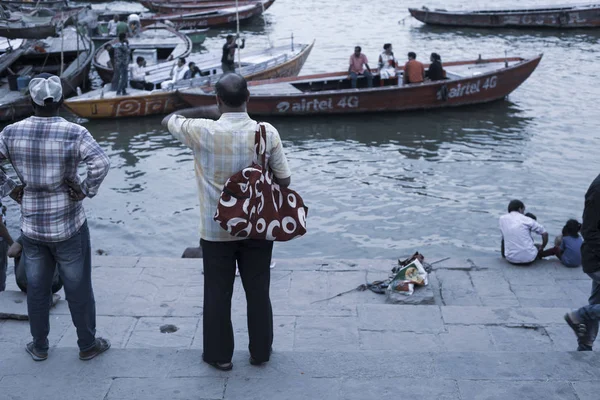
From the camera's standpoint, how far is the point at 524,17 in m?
29.5

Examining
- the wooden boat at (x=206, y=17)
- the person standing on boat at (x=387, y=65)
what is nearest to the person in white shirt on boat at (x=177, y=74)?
the person standing on boat at (x=387, y=65)

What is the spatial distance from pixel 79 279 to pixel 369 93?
42.1 feet

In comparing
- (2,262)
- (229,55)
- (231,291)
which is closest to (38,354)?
(231,291)

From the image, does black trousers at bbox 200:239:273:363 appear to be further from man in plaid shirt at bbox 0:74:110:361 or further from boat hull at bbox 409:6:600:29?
boat hull at bbox 409:6:600:29

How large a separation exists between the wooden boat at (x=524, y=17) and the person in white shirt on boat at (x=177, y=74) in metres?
15.4

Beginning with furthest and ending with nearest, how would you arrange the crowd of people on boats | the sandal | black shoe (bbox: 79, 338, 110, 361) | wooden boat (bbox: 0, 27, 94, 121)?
the crowd of people on boats < wooden boat (bbox: 0, 27, 94, 121) < black shoe (bbox: 79, 338, 110, 361) < the sandal

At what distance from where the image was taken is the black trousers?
158 inches

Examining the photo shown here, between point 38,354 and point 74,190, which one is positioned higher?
point 74,190

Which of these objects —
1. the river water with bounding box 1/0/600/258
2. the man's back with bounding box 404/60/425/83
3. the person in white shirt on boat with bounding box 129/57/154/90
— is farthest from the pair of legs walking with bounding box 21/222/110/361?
the person in white shirt on boat with bounding box 129/57/154/90

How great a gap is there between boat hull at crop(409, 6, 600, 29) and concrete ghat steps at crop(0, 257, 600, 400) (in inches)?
945

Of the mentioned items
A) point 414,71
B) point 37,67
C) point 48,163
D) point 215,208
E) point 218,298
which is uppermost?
point 48,163

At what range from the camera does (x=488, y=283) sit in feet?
24.1

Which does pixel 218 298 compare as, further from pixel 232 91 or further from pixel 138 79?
pixel 138 79

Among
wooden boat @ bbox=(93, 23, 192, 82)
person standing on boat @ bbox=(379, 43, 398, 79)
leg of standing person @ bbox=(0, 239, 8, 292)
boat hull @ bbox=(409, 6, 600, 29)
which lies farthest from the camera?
boat hull @ bbox=(409, 6, 600, 29)
